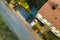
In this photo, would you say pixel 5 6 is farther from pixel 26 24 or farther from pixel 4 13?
pixel 26 24

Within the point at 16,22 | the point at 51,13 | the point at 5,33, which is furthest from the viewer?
the point at 16,22

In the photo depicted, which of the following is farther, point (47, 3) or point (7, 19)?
point (7, 19)

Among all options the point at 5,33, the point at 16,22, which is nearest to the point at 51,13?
the point at 16,22

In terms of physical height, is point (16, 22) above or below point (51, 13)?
below

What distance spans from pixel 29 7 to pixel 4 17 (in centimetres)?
171

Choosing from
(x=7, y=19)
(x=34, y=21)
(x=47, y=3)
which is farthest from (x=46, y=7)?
(x=7, y=19)

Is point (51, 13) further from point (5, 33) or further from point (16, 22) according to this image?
point (5, 33)

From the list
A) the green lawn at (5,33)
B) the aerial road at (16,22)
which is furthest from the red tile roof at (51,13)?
the green lawn at (5,33)

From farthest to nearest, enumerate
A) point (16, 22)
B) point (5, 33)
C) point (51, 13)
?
point (16, 22), point (5, 33), point (51, 13)

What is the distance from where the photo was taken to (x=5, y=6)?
41.1ft

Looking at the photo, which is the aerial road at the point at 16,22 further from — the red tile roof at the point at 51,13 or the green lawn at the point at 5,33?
the red tile roof at the point at 51,13

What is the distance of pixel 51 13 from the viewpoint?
422 inches

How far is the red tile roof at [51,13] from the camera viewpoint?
10.5m

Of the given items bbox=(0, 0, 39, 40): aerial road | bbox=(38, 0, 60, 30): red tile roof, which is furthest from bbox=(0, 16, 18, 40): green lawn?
bbox=(38, 0, 60, 30): red tile roof
